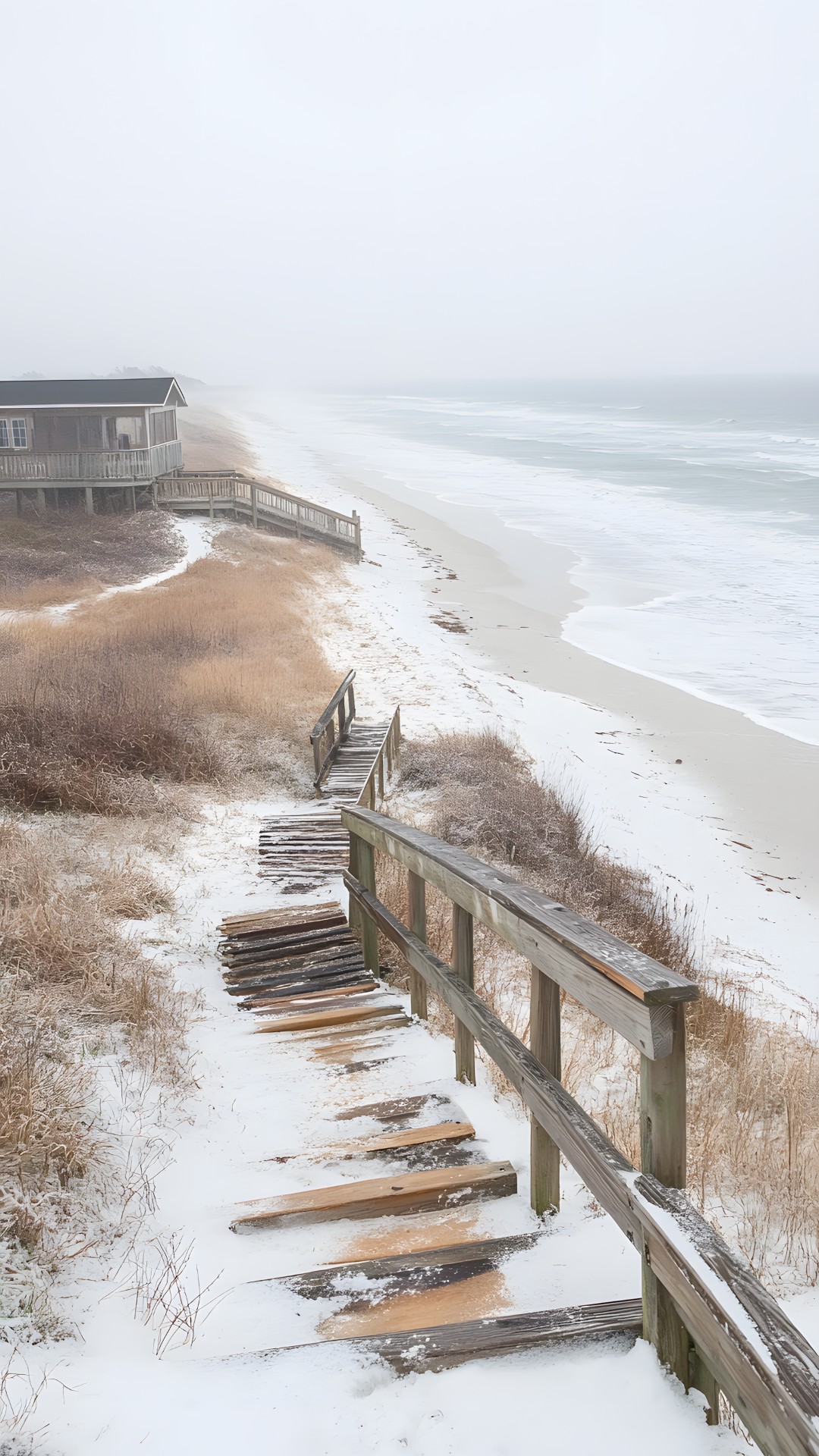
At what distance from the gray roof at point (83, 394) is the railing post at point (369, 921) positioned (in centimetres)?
3065

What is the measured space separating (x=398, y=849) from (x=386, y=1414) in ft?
10.0

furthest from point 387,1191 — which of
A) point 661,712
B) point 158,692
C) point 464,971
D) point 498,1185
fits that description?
point 661,712

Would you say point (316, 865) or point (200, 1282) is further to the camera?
point (316, 865)

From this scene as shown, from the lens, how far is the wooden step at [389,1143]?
141 inches

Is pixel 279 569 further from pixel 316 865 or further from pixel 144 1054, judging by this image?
pixel 144 1054

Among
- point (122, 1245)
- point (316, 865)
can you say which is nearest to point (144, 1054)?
point (122, 1245)

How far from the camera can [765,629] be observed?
25062 mm

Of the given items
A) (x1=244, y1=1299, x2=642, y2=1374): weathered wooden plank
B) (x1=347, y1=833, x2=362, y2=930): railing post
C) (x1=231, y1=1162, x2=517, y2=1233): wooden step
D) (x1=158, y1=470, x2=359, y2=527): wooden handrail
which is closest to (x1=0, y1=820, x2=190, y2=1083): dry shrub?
(x1=231, y1=1162, x2=517, y2=1233): wooden step

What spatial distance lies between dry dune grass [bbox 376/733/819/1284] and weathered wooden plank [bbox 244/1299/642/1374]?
3.49ft

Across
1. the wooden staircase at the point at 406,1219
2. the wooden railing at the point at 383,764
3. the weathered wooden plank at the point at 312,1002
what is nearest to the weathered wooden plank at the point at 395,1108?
the wooden staircase at the point at 406,1219

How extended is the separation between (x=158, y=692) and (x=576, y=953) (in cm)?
1140

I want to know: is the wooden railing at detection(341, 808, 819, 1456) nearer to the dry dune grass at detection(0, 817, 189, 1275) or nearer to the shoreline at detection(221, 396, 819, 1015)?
the dry dune grass at detection(0, 817, 189, 1275)

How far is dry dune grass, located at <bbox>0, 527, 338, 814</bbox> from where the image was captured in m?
9.41

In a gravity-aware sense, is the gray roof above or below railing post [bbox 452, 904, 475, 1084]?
above
